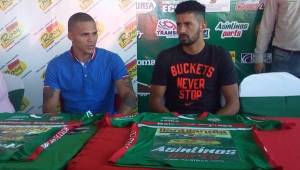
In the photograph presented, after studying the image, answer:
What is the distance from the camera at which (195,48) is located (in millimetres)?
2658

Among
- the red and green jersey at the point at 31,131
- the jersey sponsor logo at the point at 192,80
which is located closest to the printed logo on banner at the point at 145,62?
the jersey sponsor logo at the point at 192,80

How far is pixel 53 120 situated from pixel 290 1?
202 centimetres

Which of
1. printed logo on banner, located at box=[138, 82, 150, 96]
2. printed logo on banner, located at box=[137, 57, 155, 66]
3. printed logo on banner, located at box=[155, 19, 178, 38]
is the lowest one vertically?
printed logo on banner, located at box=[138, 82, 150, 96]

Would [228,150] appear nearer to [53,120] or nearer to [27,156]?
[27,156]

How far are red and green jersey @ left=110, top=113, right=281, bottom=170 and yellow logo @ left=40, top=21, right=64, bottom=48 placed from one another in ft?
6.18

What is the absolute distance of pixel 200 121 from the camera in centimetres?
181

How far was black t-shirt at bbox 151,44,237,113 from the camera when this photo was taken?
2.57 metres

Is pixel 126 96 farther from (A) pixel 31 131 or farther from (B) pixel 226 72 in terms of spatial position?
(A) pixel 31 131

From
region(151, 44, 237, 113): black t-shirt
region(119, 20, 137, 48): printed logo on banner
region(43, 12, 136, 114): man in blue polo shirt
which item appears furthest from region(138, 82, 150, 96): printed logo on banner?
region(151, 44, 237, 113): black t-shirt

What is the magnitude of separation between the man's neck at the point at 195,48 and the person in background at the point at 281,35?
846 millimetres

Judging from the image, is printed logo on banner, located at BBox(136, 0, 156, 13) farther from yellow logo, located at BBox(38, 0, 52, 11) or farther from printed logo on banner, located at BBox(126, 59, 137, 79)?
yellow logo, located at BBox(38, 0, 52, 11)

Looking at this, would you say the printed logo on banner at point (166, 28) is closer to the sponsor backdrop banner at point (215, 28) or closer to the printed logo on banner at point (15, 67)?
the sponsor backdrop banner at point (215, 28)

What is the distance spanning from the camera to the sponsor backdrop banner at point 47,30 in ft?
11.5

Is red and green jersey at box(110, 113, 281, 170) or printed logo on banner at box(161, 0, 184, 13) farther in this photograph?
printed logo on banner at box(161, 0, 184, 13)
